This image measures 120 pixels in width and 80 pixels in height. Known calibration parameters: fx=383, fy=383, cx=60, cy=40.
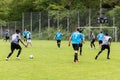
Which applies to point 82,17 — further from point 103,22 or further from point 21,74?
point 21,74

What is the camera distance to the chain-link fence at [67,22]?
5956 centimetres

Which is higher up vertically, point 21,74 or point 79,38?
point 79,38

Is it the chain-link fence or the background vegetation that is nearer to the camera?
the chain-link fence

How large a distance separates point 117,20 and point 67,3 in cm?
1979

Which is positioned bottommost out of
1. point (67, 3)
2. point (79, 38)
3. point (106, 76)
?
point (106, 76)

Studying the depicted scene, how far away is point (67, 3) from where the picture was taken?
77.4 meters

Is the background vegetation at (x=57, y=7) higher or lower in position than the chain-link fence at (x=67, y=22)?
higher

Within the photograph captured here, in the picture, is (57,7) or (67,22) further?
(57,7)

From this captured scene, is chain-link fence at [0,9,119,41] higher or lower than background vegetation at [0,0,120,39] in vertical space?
lower

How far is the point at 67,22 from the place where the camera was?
214 feet

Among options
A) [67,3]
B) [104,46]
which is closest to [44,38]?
[67,3]

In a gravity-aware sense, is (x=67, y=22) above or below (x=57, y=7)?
below

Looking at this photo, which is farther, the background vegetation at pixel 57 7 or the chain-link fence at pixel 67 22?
the background vegetation at pixel 57 7

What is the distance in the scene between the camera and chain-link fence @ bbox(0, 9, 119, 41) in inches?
2345
